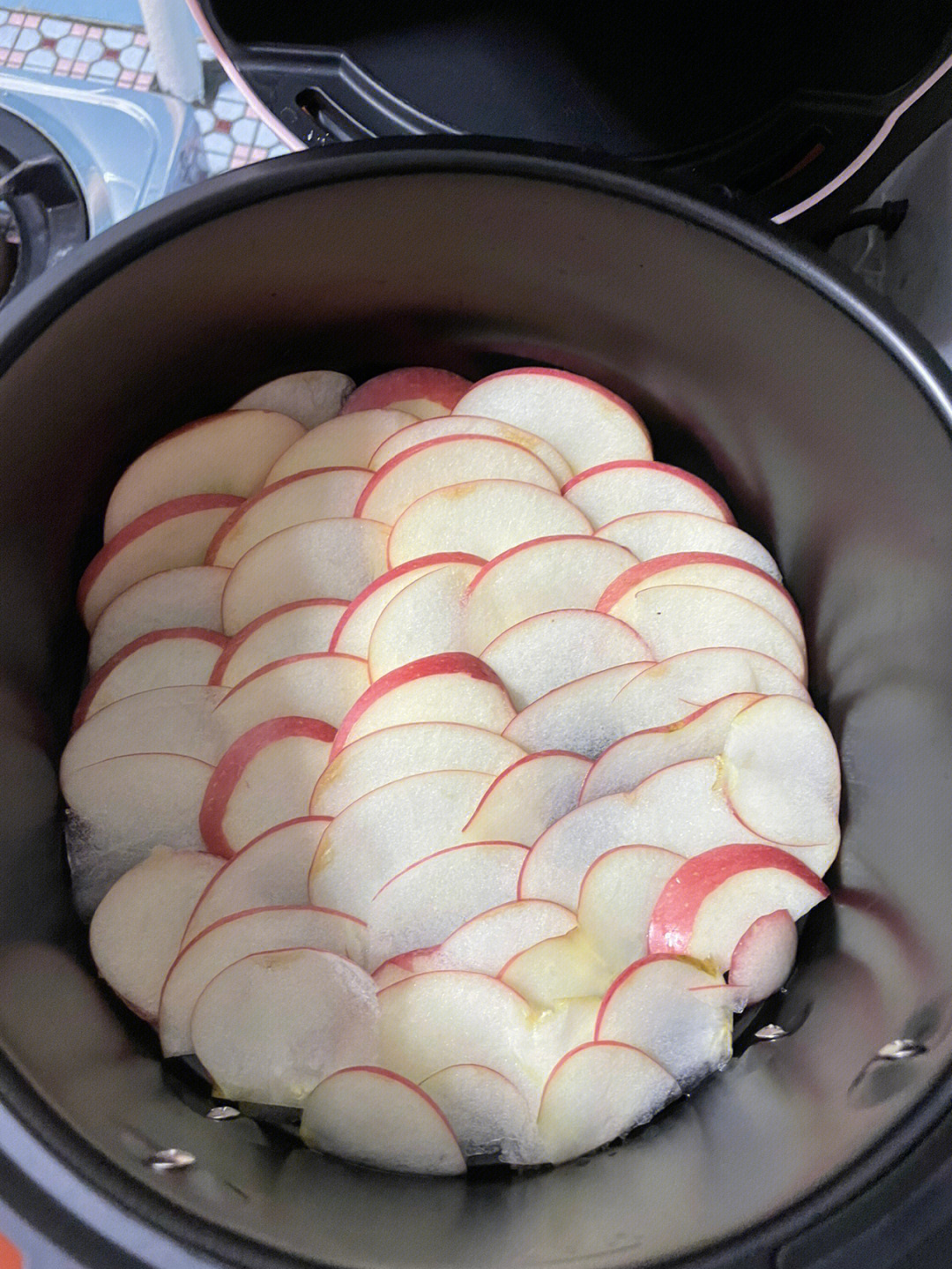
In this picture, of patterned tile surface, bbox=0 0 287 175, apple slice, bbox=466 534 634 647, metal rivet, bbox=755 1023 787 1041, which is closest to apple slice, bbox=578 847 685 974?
metal rivet, bbox=755 1023 787 1041

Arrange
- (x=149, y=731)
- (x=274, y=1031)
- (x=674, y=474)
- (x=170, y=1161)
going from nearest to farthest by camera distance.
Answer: (x=170, y=1161), (x=274, y=1031), (x=149, y=731), (x=674, y=474)

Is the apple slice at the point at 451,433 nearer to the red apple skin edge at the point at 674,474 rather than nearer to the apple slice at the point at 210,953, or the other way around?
the red apple skin edge at the point at 674,474

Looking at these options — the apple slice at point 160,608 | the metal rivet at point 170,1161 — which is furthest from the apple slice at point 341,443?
the metal rivet at point 170,1161

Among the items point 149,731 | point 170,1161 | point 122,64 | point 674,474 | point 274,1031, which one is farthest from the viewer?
point 122,64

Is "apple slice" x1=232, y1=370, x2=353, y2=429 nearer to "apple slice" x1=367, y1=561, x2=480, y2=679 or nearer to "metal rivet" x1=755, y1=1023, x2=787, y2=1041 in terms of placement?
"apple slice" x1=367, y1=561, x2=480, y2=679

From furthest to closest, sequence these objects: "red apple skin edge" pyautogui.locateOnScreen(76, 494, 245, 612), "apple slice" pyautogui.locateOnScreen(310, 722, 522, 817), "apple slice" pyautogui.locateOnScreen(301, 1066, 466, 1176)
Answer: "red apple skin edge" pyautogui.locateOnScreen(76, 494, 245, 612) → "apple slice" pyautogui.locateOnScreen(310, 722, 522, 817) → "apple slice" pyautogui.locateOnScreen(301, 1066, 466, 1176)

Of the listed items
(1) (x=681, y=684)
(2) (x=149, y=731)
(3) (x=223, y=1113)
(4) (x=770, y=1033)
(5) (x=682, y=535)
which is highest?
(5) (x=682, y=535)

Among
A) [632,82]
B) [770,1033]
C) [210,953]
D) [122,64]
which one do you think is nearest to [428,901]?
[210,953]

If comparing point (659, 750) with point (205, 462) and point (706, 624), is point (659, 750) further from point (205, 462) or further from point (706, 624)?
point (205, 462)
